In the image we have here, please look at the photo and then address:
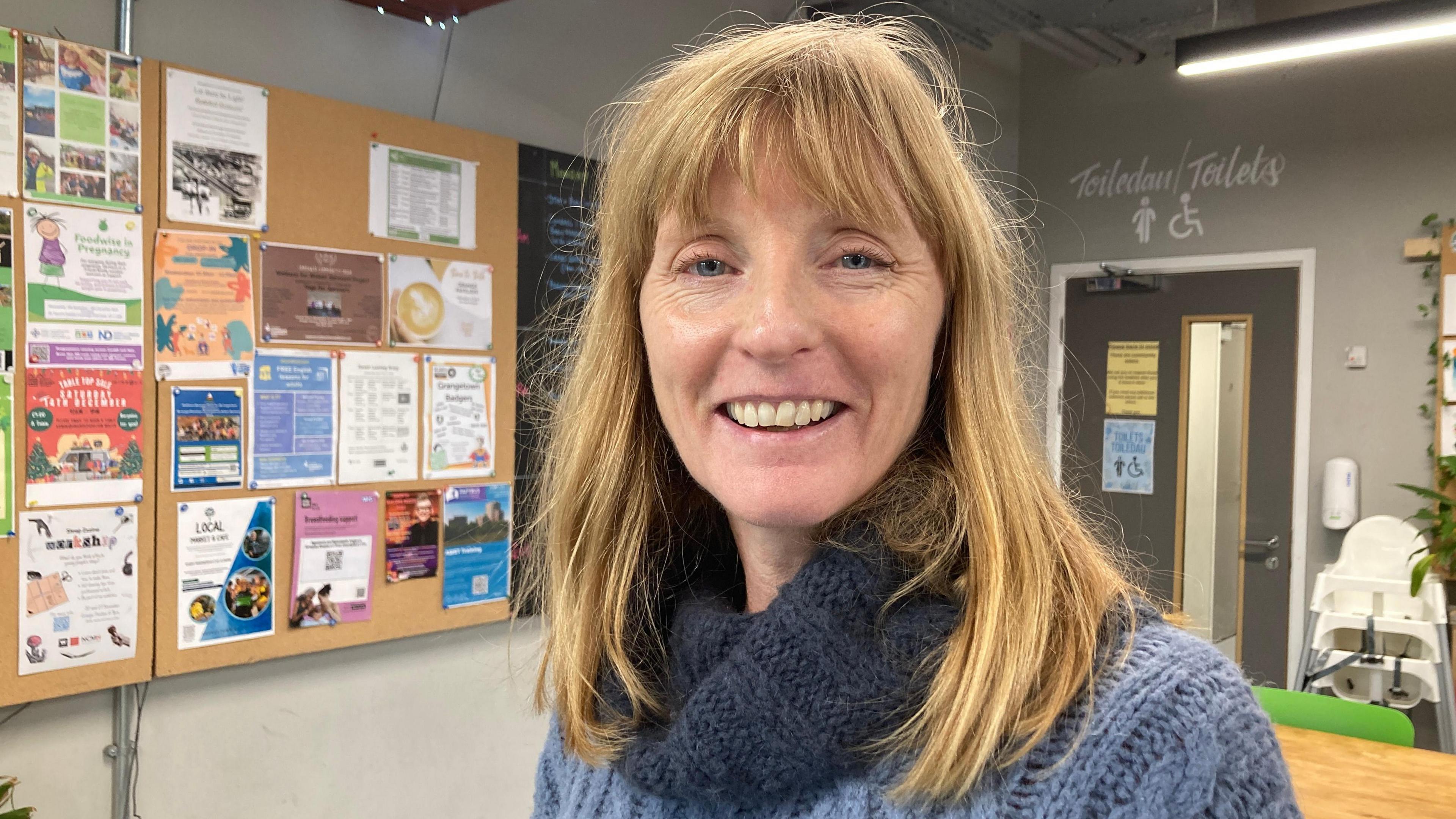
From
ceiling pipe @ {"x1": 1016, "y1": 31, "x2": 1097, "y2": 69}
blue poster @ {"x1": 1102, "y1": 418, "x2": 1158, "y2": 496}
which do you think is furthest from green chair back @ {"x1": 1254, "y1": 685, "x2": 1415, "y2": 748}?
ceiling pipe @ {"x1": 1016, "y1": 31, "x2": 1097, "y2": 69}

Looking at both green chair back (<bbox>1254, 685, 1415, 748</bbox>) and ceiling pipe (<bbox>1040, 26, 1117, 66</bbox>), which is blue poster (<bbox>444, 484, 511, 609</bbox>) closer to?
green chair back (<bbox>1254, 685, 1415, 748</bbox>)

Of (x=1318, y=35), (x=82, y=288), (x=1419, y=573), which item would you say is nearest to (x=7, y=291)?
(x=82, y=288)

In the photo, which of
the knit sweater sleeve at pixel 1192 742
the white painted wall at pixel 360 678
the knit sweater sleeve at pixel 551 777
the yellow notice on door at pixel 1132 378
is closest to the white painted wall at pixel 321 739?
the white painted wall at pixel 360 678

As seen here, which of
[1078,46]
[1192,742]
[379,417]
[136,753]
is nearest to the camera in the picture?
[1192,742]

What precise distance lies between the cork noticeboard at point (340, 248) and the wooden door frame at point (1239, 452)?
9.51ft

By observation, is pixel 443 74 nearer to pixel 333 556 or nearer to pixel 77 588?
pixel 333 556

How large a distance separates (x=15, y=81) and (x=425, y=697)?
1681 mm

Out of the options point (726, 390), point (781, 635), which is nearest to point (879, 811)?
point (781, 635)

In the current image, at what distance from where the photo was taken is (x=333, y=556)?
2.37 m

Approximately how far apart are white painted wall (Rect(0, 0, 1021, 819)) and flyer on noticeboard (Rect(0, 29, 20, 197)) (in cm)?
6

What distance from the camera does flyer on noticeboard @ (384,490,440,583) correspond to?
8.15 ft

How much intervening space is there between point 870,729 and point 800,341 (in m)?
0.29

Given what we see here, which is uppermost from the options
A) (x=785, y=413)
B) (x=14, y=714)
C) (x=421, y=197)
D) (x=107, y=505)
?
(x=421, y=197)

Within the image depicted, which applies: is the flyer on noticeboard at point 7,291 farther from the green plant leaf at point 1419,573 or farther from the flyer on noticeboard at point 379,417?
the green plant leaf at point 1419,573
